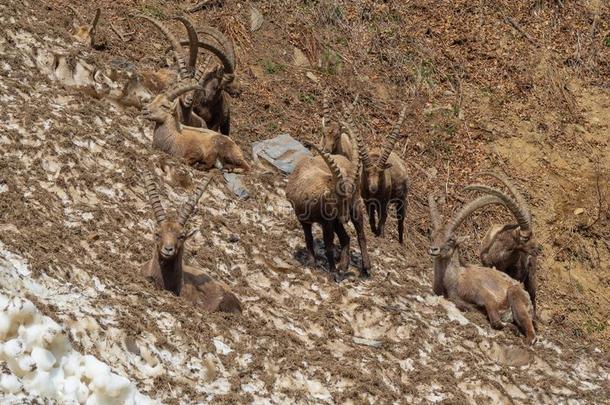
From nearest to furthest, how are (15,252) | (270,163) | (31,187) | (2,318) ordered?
(2,318), (15,252), (31,187), (270,163)

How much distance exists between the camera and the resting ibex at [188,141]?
49.0 feet

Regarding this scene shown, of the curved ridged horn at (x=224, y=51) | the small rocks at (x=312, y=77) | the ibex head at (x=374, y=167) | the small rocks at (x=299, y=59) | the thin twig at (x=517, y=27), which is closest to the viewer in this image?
the ibex head at (x=374, y=167)

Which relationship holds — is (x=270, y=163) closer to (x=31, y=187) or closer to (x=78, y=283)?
(x=31, y=187)

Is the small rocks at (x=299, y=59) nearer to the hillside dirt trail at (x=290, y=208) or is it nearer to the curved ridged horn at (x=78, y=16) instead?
the hillside dirt trail at (x=290, y=208)

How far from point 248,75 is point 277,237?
7.41 metres

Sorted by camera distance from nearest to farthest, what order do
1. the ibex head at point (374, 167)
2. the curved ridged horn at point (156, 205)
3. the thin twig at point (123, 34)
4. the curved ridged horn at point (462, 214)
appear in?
the curved ridged horn at point (156, 205), the curved ridged horn at point (462, 214), the ibex head at point (374, 167), the thin twig at point (123, 34)

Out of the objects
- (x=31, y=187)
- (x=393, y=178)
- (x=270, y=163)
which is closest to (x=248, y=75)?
(x=270, y=163)

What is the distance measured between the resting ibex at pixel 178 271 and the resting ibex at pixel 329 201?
1997 mm

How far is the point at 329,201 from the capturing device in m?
12.7

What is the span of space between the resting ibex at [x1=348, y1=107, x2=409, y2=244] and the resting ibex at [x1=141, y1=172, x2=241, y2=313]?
372 cm

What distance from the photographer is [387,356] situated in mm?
11312

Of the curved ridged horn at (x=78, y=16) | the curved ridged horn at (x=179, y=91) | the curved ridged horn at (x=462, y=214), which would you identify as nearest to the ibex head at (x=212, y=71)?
the curved ridged horn at (x=179, y=91)

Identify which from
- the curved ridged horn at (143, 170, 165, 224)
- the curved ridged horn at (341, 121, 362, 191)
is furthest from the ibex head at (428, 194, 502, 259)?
the curved ridged horn at (143, 170, 165, 224)

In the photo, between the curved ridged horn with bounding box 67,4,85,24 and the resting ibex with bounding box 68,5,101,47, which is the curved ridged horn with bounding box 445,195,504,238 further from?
the curved ridged horn with bounding box 67,4,85,24
